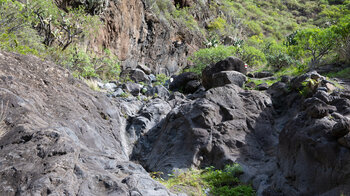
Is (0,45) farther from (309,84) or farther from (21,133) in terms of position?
(309,84)

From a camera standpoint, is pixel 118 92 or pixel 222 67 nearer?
pixel 118 92

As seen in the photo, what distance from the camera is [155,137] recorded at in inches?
472

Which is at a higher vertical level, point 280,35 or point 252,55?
point 280,35

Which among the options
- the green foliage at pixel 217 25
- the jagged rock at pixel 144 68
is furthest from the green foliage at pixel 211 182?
the green foliage at pixel 217 25

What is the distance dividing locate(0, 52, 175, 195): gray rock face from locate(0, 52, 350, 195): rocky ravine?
0.01 meters

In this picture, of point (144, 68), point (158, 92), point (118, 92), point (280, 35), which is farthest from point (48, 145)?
point (280, 35)

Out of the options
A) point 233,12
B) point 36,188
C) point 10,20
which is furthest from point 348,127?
point 233,12

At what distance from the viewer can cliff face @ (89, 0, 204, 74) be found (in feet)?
78.7

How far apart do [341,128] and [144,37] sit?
84.8 feet

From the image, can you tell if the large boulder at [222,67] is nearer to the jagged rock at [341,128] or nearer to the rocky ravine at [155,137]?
the rocky ravine at [155,137]

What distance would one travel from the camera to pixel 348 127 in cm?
546

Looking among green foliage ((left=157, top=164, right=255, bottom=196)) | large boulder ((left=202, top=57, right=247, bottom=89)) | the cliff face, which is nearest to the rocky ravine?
green foliage ((left=157, top=164, right=255, bottom=196))

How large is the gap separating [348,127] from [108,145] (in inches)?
208

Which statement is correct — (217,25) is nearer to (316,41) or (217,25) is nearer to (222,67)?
(316,41)
